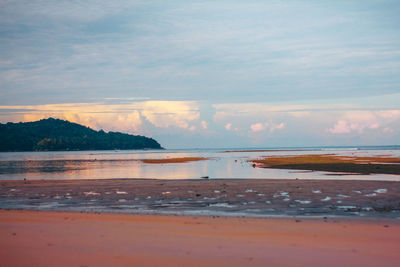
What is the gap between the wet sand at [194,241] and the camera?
10094mm

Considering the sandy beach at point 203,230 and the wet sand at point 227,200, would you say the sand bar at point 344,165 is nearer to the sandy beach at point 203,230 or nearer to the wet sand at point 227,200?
the wet sand at point 227,200

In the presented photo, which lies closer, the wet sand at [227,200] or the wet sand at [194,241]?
the wet sand at [194,241]

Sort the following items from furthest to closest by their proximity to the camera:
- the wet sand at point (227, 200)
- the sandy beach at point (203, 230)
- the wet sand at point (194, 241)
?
1. the wet sand at point (227, 200)
2. the sandy beach at point (203, 230)
3. the wet sand at point (194, 241)

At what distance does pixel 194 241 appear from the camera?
11.9 metres

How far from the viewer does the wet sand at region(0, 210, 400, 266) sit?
1009 centimetres

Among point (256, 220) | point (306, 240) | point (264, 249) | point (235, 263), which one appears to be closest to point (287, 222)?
point (256, 220)

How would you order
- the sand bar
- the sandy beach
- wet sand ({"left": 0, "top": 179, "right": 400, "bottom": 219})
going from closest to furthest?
the sandy beach, wet sand ({"left": 0, "top": 179, "right": 400, "bottom": 219}), the sand bar

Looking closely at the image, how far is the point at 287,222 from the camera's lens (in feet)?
48.4

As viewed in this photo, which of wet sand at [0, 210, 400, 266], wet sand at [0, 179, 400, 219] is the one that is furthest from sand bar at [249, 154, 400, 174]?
wet sand at [0, 210, 400, 266]

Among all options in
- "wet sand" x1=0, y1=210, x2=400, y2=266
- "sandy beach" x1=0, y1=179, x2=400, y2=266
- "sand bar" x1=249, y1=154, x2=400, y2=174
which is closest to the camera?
"wet sand" x1=0, y1=210, x2=400, y2=266

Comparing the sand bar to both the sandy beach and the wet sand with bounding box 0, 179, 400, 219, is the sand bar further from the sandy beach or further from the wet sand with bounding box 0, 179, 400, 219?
the sandy beach

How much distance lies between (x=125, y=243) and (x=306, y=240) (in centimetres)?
587

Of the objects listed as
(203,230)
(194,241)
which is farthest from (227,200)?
(194,241)

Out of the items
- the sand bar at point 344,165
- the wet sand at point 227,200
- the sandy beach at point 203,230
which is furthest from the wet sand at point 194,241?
the sand bar at point 344,165
